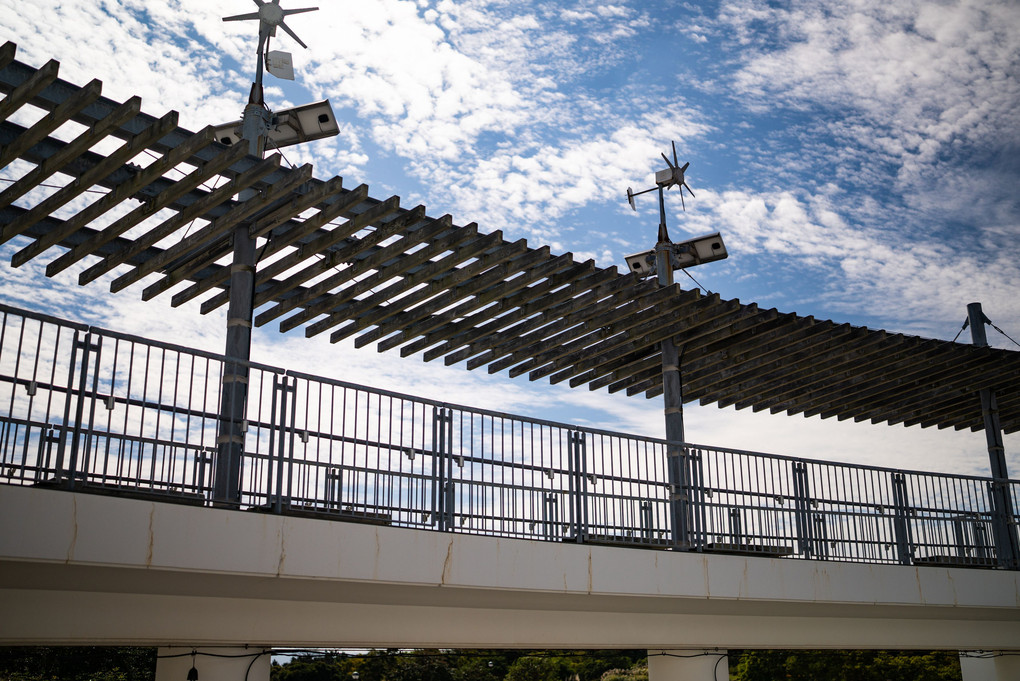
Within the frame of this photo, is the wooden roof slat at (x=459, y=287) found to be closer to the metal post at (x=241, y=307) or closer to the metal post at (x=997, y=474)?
the metal post at (x=241, y=307)

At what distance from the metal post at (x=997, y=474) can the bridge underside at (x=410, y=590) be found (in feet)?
2.08

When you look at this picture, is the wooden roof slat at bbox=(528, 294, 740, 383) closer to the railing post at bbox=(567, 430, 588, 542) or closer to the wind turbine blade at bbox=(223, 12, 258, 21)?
the railing post at bbox=(567, 430, 588, 542)

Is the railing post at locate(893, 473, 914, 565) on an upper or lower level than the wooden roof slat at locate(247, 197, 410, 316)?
lower

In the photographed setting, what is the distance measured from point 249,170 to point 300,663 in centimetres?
2678

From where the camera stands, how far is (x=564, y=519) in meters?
12.3

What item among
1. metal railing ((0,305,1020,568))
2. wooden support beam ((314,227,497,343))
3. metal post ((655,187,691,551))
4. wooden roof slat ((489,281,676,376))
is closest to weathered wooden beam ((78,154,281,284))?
metal railing ((0,305,1020,568))

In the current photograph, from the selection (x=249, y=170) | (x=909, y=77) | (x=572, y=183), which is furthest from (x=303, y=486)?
(x=909, y=77)

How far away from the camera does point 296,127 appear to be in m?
12.4

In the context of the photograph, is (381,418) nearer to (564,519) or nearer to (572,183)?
(564,519)

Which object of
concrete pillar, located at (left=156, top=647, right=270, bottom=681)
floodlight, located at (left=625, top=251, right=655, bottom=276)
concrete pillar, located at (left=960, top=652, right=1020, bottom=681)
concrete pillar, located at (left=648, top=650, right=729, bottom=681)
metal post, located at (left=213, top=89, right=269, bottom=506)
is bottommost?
concrete pillar, located at (left=960, top=652, right=1020, bottom=681)

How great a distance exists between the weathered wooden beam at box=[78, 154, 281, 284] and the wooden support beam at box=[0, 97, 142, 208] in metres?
1.37

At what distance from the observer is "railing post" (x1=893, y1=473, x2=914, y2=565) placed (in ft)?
49.9

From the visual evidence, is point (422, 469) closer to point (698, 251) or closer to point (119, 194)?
point (119, 194)

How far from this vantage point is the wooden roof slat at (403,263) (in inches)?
480
